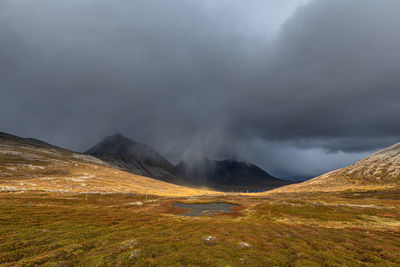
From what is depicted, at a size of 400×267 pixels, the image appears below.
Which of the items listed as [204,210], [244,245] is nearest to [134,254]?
[244,245]

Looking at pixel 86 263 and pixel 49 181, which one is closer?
pixel 86 263

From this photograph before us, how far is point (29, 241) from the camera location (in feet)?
80.7

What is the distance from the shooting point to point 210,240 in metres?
28.4

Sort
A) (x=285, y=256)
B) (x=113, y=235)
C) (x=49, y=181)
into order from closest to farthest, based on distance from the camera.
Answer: (x=285, y=256) → (x=113, y=235) → (x=49, y=181)

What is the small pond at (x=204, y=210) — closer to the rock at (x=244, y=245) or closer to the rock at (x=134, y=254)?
the rock at (x=244, y=245)

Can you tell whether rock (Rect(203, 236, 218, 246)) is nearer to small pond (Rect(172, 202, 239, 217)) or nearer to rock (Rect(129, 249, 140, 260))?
rock (Rect(129, 249, 140, 260))

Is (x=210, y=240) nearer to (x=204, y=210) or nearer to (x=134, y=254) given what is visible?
(x=134, y=254)

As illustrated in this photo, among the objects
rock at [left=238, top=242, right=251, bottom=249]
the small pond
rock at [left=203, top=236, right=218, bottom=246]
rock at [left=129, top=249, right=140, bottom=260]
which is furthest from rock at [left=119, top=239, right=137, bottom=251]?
the small pond

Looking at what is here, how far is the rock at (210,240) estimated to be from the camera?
27.1 m

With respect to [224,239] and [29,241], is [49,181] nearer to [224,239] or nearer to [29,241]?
[29,241]

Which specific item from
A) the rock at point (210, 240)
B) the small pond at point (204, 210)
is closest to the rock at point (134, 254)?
the rock at point (210, 240)

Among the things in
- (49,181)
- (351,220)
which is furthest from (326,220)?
(49,181)

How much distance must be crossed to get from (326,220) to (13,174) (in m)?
210

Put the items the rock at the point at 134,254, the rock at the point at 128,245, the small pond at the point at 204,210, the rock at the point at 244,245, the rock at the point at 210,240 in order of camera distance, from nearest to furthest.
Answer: the rock at the point at 134,254 < the rock at the point at 128,245 < the rock at the point at 244,245 < the rock at the point at 210,240 < the small pond at the point at 204,210
